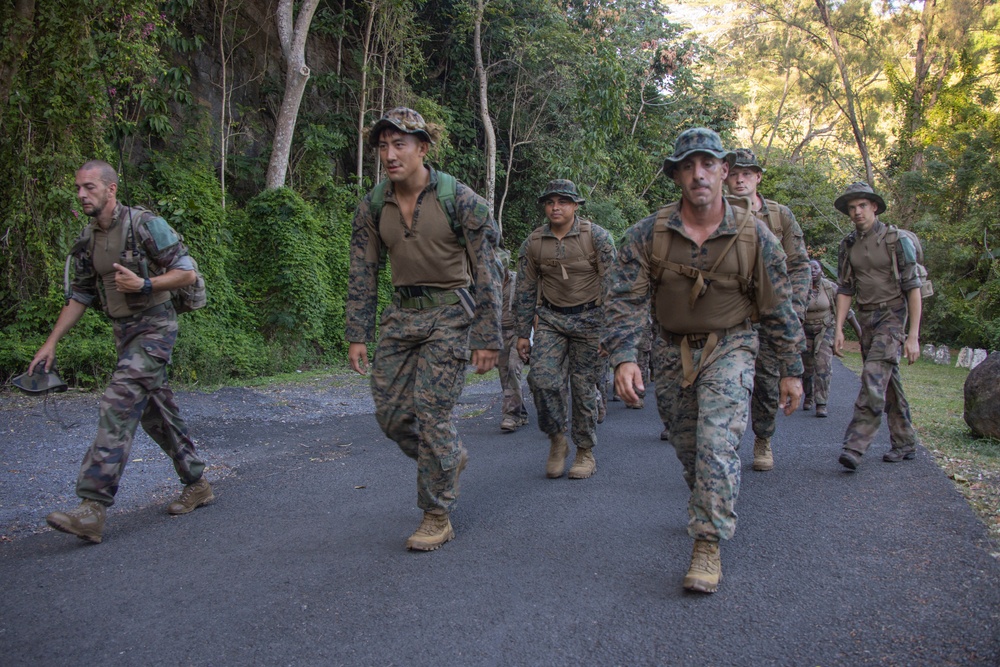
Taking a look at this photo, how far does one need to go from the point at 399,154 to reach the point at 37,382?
2669 mm

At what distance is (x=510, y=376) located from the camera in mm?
9352

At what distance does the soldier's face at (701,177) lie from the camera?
4.25m

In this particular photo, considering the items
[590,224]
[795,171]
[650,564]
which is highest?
[795,171]

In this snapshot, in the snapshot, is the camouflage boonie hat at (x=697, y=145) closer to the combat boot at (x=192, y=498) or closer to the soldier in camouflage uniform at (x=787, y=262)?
the soldier in camouflage uniform at (x=787, y=262)

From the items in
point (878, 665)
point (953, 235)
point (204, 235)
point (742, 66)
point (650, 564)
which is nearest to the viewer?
point (878, 665)

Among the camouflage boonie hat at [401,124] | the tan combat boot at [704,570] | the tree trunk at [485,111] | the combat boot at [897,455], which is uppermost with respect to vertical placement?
the tree trunk at [485,111]

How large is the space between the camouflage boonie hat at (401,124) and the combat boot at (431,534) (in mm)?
2178

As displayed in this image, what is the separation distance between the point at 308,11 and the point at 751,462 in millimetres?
10543

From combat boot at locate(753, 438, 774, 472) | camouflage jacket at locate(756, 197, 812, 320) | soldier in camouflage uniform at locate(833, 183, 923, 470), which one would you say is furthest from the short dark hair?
soldier in camouflage uniform at locate(833, 183, 923, 470)

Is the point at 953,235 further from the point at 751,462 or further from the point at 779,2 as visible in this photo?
the point at 751,462

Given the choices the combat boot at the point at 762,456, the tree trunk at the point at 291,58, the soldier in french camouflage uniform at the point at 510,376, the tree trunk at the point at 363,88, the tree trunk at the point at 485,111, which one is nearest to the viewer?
the combat boot at the point at 762,456

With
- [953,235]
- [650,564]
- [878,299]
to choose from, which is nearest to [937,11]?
[953,235]

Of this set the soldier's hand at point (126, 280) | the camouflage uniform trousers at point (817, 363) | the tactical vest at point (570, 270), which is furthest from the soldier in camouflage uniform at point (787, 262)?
the soldier's hand at point (126, 280)

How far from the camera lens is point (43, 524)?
544cm
